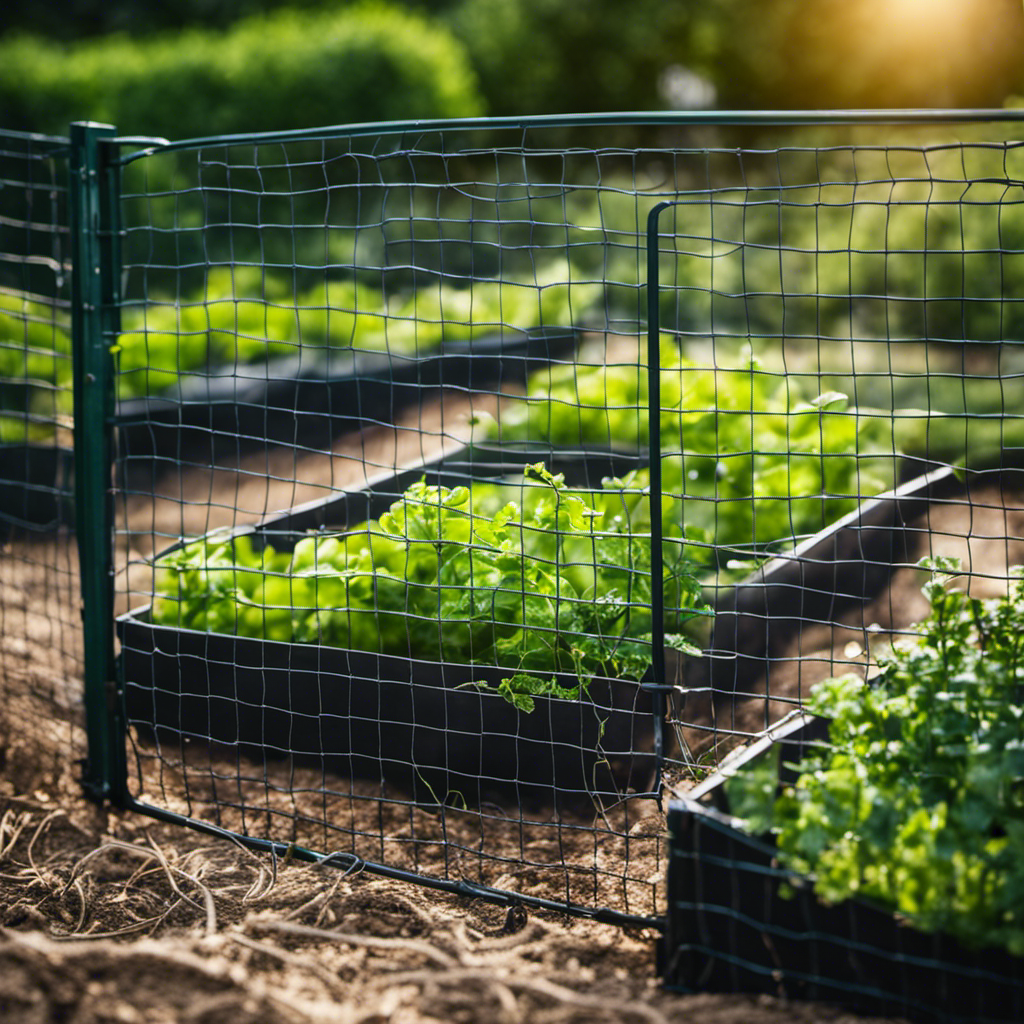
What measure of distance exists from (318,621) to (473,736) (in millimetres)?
405

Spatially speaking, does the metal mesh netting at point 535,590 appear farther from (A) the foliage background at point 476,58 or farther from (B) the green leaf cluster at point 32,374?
(A) the foliage background at point 476,58

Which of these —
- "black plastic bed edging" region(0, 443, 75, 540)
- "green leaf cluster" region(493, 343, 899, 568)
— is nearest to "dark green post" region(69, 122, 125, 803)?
"green leaf cluster" region(493, 343, 899, 568)

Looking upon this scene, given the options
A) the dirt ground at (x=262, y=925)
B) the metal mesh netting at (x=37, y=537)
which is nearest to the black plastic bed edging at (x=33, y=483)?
the metal mesh netting at (x=37, y=537)

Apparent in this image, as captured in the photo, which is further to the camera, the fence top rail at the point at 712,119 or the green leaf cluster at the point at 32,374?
the green leaf cluster at the point at 32,374

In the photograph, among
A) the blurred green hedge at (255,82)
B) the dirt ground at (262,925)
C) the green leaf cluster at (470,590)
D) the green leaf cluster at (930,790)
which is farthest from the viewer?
the blurred green hedge at (255,82)

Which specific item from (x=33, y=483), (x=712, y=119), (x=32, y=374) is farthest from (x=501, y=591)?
(x=32, y=374)

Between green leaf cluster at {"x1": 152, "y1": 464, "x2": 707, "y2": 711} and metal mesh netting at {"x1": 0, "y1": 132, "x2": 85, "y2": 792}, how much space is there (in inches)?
16.5

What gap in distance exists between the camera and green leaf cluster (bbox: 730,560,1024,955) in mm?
1343

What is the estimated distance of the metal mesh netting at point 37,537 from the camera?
8.02ft

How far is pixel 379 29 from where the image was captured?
6.99 meters

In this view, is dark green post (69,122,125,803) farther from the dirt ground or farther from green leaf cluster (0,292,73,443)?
green leaf cluster (0,292,73,443)

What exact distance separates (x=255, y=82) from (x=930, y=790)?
712 cm

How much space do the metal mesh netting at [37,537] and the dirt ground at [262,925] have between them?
1 centimetres

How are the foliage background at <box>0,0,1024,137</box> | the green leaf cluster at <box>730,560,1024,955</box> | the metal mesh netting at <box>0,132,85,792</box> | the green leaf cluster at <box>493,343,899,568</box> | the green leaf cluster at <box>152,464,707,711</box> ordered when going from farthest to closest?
the foliage background at <box>0,0,1024,137</box> → the green leaf cluster at <box>493,343,899,568</box> → the metal mesh netting at <box>0,132,85,792</box> → the green leaf cluster at <box>152,464,707,711</box> → the green leaf cluster at <box>730,560,1024,955</box>
